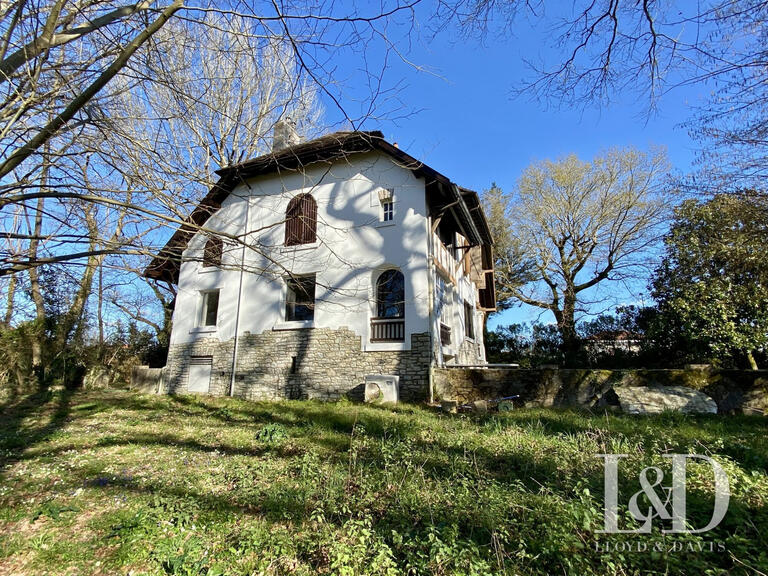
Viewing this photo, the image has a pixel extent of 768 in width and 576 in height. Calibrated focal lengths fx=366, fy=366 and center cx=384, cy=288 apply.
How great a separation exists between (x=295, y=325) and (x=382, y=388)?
144 inches

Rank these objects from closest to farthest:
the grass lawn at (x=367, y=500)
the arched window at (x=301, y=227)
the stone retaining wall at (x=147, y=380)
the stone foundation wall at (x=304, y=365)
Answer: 1. the grass lawn at (x=367, y=500)
2. the stone foundation wall at (x=304, y=365)
3. the arched window at (x=301, y=227)
4. the stone retaining wall at (x=147, y=380)

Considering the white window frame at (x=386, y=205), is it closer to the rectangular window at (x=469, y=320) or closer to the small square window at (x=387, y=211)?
the small square window at (x=387, y=211)

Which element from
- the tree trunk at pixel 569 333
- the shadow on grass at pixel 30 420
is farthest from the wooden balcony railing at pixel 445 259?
the shadow on grass at pixel 30 420

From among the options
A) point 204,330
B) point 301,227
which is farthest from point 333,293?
point 204,330

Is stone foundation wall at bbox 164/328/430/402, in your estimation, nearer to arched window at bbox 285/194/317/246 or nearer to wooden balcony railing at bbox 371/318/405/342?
wooden balcony railing at bbox 371/318/405/342

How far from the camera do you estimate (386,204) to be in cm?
1152

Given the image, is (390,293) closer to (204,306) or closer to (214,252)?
(214,252)

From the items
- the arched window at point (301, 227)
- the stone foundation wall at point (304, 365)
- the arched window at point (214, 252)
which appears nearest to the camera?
the arched window at point (214, 252)

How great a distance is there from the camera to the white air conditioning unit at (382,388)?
946cm

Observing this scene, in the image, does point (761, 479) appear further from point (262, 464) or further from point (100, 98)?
point (100, 98)

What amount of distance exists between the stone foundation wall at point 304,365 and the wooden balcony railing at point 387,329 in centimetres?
43

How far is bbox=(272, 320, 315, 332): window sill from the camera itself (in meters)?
11.4

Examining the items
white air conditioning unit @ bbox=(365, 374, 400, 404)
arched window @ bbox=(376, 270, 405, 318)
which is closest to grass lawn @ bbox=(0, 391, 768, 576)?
white air conditioning unit @ bbox=(365, 374, 400, 404)

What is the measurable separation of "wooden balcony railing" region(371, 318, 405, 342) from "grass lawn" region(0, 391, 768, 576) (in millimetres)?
3987
